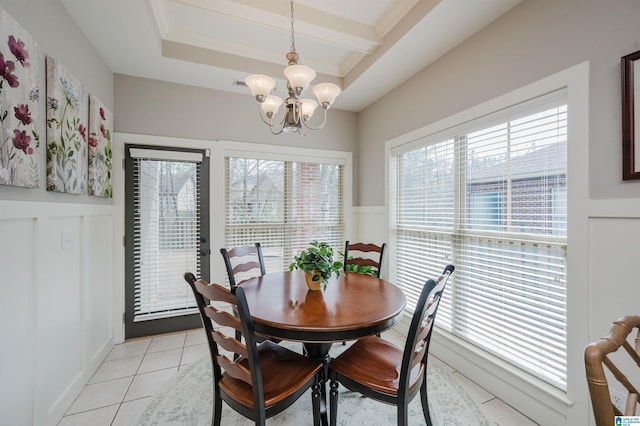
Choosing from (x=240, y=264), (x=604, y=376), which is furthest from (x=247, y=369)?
(x=604, y=376)

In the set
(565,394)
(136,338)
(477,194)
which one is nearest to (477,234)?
(477,194)

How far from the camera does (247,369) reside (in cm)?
139

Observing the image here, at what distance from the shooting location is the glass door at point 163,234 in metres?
2.91

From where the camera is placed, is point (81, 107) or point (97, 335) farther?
point (97, 335)

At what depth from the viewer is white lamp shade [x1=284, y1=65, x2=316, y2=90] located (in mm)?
1795

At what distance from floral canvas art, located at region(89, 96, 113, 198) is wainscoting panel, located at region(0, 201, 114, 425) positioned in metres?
0.22

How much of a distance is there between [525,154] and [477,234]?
700 millimetres

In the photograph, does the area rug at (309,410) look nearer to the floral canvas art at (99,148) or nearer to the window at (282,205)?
the window at (282,205)

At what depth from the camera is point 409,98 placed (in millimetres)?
2967

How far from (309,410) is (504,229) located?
1.90 m

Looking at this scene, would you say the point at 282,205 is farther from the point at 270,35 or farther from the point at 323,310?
the point at 323,310

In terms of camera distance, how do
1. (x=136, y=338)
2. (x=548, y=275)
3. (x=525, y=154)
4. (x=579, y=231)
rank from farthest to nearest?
(x=136, y=338) → (x=525, y=154) → (x=548, y=275) → (x=579, y=231)

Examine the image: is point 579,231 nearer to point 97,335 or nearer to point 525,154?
point 525,154

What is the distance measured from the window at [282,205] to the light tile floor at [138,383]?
46.5 inches
